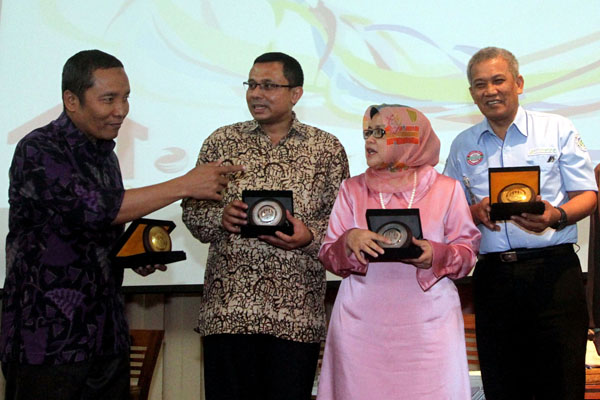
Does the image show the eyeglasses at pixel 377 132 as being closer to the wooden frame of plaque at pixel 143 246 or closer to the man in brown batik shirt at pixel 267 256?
the man in brown batik shirt at pixel 267 256

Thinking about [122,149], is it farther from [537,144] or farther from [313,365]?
[537,144]

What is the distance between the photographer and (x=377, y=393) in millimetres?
2369

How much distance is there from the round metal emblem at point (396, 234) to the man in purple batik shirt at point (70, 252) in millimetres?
582

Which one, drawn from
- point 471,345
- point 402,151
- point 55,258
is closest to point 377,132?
point 402,151

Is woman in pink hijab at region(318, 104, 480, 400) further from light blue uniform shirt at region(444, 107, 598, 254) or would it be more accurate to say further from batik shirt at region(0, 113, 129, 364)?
batik shirt at region(0, 113, 129, 364)

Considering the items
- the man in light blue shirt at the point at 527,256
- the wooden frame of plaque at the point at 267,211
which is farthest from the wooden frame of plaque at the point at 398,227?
the man in light blue shirt at the point at 527,256

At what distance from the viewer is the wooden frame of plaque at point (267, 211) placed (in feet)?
8.39

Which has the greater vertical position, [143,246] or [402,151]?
[402,151]

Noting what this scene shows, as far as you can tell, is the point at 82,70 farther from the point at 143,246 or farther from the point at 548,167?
the point at 548,167

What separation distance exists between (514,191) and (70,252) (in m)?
1.46

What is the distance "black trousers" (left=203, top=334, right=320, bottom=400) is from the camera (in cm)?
269

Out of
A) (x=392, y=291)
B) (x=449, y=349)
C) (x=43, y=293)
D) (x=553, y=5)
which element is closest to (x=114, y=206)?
(x=43, y=293)

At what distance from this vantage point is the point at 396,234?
230cm

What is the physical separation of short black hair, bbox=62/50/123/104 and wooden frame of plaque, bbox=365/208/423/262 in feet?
3.22
